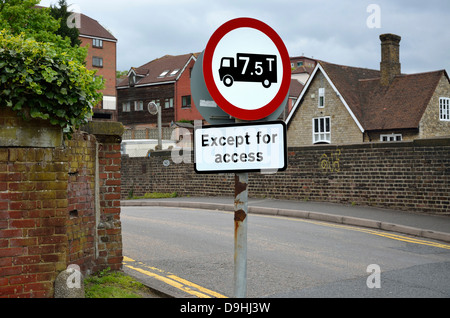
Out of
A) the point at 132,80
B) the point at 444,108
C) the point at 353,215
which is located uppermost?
the point at 132,80

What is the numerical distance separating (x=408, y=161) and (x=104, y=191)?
1117cm

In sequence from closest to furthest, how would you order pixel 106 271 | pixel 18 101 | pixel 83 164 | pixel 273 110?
pixel 273 110 → pixel 18 101 → pixel 83 164 → pixel 106 271

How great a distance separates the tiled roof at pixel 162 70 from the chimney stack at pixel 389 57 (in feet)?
83.8

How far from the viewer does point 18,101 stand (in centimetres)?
508

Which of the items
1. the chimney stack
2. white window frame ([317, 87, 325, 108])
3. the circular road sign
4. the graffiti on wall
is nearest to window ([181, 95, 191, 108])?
white window frame ([317, 87, 325, 108])

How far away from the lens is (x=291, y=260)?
895cm

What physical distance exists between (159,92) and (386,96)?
1148 inches

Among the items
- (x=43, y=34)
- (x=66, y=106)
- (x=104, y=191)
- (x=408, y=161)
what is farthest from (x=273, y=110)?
(x=43, y=34)

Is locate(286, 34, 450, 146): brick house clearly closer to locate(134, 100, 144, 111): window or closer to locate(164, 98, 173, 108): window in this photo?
locate(164, 98, 173, 108): window

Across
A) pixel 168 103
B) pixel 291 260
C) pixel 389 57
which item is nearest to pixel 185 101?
pixel 168 103

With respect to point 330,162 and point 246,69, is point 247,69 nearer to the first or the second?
point 246,69

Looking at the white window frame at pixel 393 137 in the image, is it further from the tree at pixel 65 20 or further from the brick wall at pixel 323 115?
the tree at pixel 65 20

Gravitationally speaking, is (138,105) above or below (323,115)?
above
